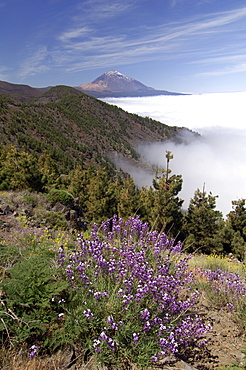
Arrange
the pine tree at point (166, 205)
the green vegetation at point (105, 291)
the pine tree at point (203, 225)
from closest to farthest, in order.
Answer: the green vegetation at point (105, 291)
the pine tree at point (166, 205)
the pine tree at point (203, 225)

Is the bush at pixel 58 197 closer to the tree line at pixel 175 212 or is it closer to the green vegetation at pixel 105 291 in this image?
the green vegetation at pixel 105 291

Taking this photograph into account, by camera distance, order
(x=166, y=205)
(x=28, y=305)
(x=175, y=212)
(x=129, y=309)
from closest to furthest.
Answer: (x=28, y=305)
(x=129, y=309)
(x=166, y=205)
(x=175, y=212)

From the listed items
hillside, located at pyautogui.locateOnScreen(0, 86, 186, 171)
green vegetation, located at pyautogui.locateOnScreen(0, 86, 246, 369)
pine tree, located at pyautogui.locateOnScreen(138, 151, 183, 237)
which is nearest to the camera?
green vegetation, located at pyautogui.locateOnScreen(0, 86, 246, 369)

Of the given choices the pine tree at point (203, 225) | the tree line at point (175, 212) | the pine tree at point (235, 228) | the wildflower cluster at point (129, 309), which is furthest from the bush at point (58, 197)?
the pine tree at point (235, 228)

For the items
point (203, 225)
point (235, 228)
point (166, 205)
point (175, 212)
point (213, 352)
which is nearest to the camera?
point (213, 352)

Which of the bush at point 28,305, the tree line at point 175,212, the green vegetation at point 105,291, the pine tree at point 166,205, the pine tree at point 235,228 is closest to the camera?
the bush at point 28,305

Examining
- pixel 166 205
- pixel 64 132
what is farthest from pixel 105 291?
pixel 64 132

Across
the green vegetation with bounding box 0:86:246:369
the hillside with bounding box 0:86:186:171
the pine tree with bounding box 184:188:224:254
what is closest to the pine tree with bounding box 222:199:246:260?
the pine tree with bounding box 184:188:224:254

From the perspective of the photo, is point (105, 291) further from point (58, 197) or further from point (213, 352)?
point (58, 197)

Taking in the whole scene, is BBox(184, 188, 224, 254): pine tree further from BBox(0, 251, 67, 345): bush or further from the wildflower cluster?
BBox(0, 251, 67, 345): bush

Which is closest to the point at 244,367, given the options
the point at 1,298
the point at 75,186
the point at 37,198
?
the point at 1,298

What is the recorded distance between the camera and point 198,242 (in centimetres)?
2272

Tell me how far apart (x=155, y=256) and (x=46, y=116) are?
151830 mm

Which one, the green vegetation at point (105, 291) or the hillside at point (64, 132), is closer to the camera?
the green vegetation at point (105, 291)
